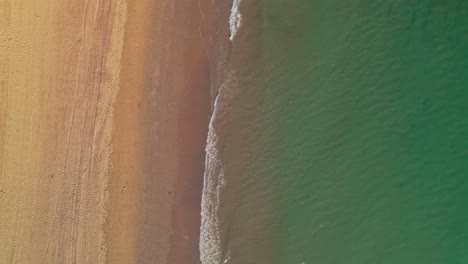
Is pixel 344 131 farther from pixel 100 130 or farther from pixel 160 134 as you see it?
pixel 100 130

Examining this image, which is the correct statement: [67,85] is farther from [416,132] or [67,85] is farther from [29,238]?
[416,132]

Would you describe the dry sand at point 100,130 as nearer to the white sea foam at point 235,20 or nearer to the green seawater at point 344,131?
the white sea foam at point 235,20

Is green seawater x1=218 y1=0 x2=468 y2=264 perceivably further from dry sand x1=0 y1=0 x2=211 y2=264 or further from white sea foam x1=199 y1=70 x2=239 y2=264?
dry sand x1=0 y1=0 x2=211 y2=264

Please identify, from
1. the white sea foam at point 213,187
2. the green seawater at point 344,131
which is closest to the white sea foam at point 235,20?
the green seawater at point 344,131

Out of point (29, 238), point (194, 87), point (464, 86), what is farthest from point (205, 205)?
point (464, 86)

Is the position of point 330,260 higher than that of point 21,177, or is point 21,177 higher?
point 21,177

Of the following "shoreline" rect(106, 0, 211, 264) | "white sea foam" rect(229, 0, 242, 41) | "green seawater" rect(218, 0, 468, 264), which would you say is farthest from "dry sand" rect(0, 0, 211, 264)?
"green seawater" rect(218, 0, 468, 264)
